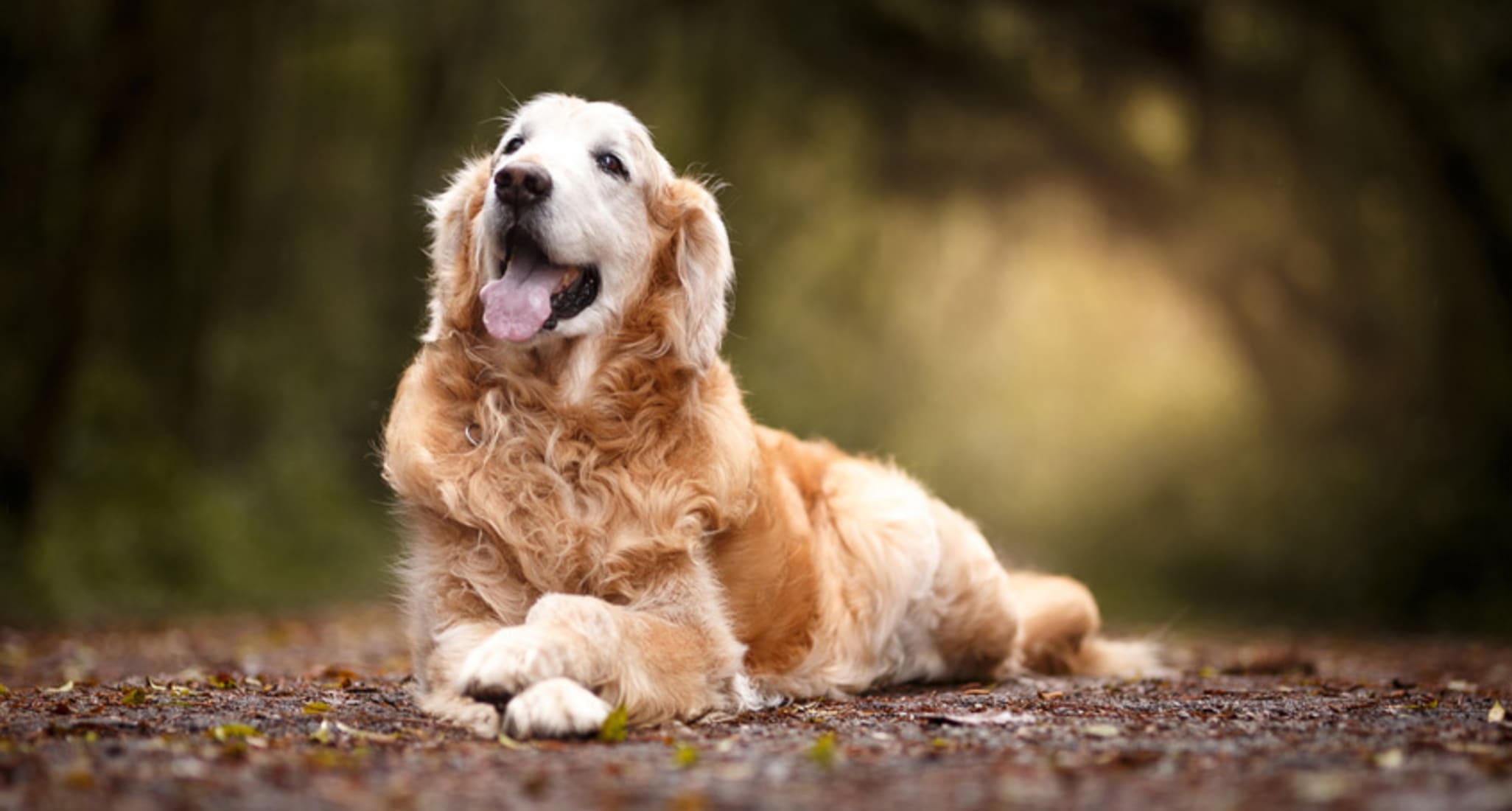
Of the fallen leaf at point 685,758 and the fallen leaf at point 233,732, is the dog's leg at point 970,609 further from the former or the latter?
the fallen leaf at point 233,732

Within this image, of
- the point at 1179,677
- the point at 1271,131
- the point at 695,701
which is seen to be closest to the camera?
the point at 695,701

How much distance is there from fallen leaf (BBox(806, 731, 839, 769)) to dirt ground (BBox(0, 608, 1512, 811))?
0.01 meters

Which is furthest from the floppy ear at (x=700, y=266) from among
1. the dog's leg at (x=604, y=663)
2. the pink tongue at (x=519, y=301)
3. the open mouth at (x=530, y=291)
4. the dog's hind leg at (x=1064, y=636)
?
the dog's hind leg at (x=1064, y=636)

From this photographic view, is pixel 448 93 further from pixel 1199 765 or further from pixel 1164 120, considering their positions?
pixel 1199 765

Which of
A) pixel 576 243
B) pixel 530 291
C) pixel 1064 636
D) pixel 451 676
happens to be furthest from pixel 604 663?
pixel 1064 636

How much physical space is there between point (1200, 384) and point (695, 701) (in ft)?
52.6

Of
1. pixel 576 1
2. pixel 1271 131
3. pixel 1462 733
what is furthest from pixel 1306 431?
pixel 1462 733

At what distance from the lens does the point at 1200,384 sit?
1992 cm

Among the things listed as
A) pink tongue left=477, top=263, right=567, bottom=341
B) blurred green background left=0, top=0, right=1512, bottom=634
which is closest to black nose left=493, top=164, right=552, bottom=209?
pink tongue left=477, top=263, right=567, bottom=341

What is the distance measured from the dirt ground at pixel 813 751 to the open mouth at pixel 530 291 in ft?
4.29

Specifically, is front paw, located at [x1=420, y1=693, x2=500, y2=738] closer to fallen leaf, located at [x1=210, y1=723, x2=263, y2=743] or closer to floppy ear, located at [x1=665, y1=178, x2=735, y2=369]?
fallen leaf, located at [x1=210, y1=723, x2=263, y2=743]

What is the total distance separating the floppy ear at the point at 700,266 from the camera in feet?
17.9

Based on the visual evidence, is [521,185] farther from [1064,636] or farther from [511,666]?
[1064,636]

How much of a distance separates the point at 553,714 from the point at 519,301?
147cm
